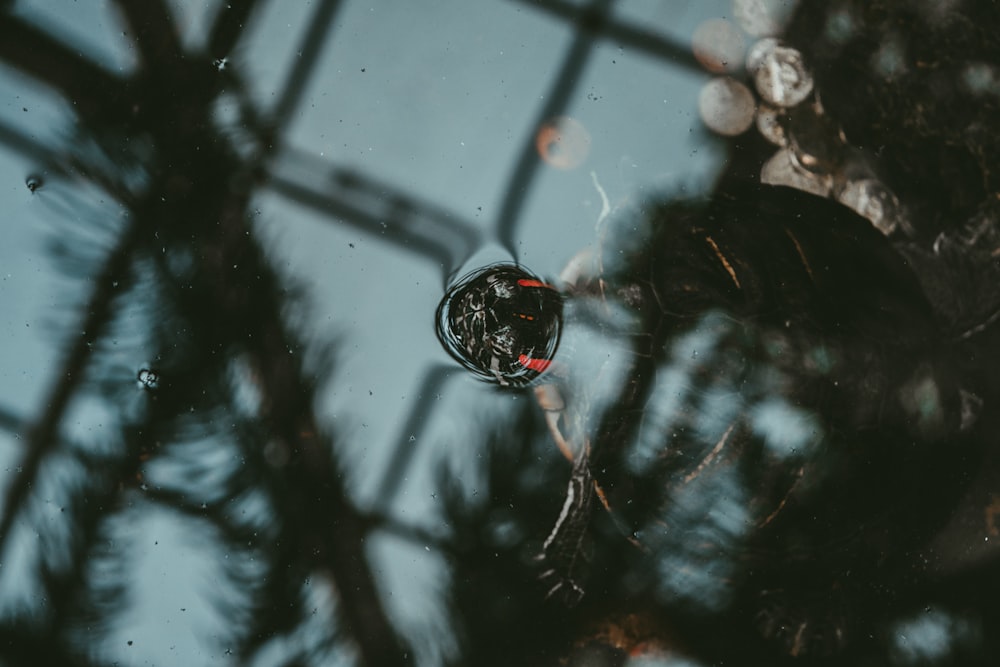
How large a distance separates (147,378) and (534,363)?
56 centimetres

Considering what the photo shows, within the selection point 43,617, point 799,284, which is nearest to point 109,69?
point 43,617

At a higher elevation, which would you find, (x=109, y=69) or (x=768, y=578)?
(x=109, y=69)

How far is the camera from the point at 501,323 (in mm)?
1124

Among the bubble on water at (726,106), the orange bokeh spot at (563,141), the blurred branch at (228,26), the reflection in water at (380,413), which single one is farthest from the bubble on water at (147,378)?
the bubble on water at (726,106)

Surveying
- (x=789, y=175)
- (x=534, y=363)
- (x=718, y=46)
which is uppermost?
(x=718, y=46)

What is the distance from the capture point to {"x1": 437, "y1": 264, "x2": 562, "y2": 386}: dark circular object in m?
1.13

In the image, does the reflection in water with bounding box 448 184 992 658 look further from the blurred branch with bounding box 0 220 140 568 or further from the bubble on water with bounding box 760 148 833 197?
the blurred branch with bounding box 0 220 140 568

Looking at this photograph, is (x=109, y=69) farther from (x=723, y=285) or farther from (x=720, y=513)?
(x=720, y=513)

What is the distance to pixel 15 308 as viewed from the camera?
115cm

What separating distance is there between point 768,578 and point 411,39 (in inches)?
37.4

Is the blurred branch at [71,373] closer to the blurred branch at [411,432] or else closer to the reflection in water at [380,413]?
the reflection in water at [380,413]

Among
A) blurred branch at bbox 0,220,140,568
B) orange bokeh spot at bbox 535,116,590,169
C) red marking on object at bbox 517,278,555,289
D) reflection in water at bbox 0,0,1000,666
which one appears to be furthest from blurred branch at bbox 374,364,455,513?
blurred branch at bbox 0,220,140,568

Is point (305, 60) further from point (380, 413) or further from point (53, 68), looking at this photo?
point (380, 413)

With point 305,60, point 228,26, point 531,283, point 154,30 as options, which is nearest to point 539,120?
point 531,283
